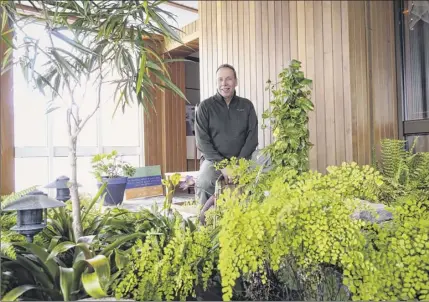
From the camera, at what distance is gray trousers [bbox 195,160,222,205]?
2.26 metres

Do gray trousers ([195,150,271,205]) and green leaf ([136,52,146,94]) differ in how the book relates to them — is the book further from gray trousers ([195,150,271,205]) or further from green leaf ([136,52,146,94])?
green leaf ([136,52,146,94])

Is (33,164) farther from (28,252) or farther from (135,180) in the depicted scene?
(135,180)

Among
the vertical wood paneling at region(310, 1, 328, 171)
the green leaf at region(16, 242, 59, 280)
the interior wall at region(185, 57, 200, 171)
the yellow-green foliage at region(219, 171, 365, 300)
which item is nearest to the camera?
the yellow-green foliage at region(219, 171, 365, 300)

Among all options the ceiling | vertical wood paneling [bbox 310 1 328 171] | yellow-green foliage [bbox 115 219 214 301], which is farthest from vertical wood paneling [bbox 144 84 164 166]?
yellow-green foliage [bbox 115 219 214 301]

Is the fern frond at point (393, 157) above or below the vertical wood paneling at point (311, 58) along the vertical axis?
below

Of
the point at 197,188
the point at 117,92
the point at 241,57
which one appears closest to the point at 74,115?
the point at 117,92

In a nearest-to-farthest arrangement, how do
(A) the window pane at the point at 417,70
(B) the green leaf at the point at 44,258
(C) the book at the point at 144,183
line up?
(B) the green leaf at the point at 44,258 → (A) the window pane at the point at 417,70 → (C) the book at the point at 144,183

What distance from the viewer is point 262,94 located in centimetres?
365

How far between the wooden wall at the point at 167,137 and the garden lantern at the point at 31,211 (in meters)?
2.91

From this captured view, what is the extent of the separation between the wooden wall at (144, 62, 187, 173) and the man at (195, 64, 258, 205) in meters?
1.30

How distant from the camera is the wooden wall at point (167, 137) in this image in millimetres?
4207

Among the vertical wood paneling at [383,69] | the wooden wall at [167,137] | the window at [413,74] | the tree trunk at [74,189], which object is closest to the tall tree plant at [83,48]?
the tree trunk at [74,189]

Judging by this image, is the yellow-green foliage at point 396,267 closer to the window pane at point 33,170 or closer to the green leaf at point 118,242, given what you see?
the green leaf at point 118,242

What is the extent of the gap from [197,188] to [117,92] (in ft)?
3.92
